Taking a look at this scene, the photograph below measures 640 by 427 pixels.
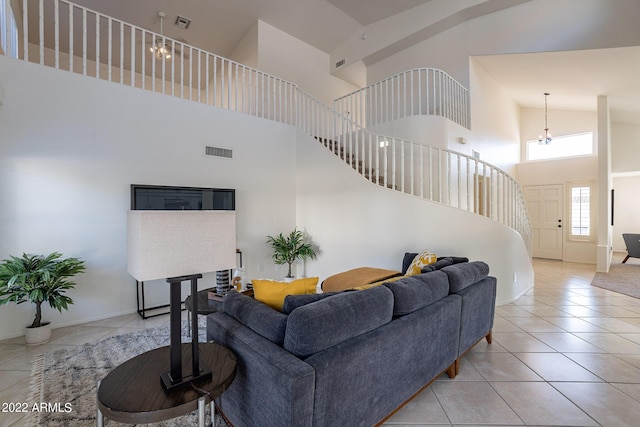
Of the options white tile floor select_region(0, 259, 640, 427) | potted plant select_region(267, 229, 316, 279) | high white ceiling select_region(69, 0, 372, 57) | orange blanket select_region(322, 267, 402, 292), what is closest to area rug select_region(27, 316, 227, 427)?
white tile floor select_region(0, 259, 640, 427)

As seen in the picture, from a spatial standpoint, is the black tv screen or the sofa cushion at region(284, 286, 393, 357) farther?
the black tv screen

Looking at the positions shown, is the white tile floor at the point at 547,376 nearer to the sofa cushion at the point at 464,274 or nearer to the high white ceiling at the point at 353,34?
the sofa cushion at the point at 464,274

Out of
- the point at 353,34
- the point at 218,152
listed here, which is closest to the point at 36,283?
the point at 218,152

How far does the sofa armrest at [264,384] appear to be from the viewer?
48.0 inches

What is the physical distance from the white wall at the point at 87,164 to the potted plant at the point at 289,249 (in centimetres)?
121

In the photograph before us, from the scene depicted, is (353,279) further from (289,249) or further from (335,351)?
(335,351)

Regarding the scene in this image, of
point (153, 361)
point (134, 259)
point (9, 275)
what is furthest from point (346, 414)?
point (9, 275)

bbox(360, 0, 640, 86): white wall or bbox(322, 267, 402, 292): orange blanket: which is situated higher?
bbox(360, 0, 640, 86): white wall

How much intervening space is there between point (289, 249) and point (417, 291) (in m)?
3.49

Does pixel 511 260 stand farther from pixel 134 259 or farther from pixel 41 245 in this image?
pixel 41 245

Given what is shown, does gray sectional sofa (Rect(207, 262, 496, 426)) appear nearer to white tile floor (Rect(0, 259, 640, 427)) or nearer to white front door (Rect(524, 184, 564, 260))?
white tile floor (Rect(0, 259, 640, 427))

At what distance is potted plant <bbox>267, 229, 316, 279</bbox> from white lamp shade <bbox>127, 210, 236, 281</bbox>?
151 inches

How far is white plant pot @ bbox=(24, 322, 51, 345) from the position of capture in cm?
291

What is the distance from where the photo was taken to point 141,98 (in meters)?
3.92
